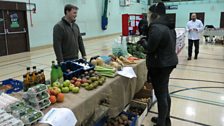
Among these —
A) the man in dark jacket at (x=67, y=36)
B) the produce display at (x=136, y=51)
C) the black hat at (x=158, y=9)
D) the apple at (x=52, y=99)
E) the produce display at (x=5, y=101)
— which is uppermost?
the black hat at (x=158, y=9)

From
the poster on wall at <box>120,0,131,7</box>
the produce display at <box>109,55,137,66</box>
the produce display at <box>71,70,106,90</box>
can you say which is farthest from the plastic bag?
the poster on wall at <box>120,0,131,7</box>

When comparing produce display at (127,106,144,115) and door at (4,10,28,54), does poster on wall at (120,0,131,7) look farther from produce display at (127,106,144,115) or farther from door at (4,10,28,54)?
produce display at (127,106,144,115)

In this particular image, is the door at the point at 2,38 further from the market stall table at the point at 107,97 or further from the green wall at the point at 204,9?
the green wall at the point at 204,9

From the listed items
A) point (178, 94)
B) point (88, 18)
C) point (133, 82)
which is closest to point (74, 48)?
point (133, 82)

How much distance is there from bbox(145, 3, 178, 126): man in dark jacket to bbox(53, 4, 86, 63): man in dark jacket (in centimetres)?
128

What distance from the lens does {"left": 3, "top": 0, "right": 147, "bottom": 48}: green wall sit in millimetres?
9531

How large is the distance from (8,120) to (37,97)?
1.02ft

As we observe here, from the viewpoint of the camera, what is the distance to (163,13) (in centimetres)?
214

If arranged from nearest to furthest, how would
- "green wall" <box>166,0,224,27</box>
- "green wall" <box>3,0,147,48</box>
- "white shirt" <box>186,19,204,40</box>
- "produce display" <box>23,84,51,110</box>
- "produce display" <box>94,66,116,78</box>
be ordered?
"produce display" <box>23,84,51,110</box>
"produce display" <box>94,66,116,78</box>
"white shirt" <box>186,19,204,40</box>
"green wall" <box>3,0,147,48</box>
"green wall" <box>166,0,224,27</box>

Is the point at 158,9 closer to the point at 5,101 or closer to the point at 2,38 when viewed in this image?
the point at 5,101

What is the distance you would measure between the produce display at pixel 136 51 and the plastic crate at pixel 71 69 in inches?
51.3

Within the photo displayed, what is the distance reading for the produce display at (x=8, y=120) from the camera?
46.2 inches

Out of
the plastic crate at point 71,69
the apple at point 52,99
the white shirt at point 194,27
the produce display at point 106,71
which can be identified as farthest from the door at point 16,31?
the apple at point 52,99

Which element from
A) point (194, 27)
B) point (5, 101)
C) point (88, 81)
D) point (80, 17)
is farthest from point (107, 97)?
point (80, 17)
